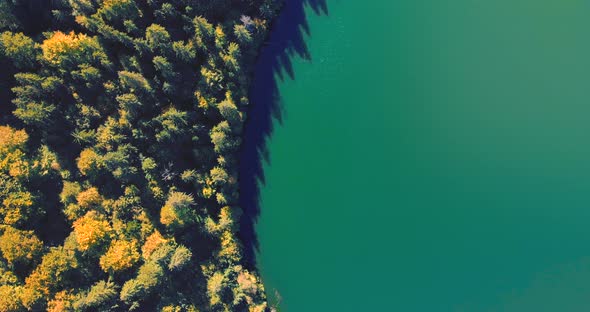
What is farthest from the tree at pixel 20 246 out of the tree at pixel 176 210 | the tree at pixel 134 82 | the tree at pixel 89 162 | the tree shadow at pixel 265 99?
the tree shadow at pixel 265 99

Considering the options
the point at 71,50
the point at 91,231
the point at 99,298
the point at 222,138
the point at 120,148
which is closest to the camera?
the point at 71,50

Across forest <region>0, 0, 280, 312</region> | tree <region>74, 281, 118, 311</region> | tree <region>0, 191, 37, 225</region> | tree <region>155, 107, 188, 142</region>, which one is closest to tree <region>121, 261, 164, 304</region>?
forest <region>0, 0, 280, 312</region>

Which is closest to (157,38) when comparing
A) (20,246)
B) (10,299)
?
(20,246)

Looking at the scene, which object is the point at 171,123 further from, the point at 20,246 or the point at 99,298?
the point at 99,298

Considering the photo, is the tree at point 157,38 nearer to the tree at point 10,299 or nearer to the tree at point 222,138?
the tree at point 222,138

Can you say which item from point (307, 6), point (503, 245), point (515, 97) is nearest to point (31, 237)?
point (307, 6)
